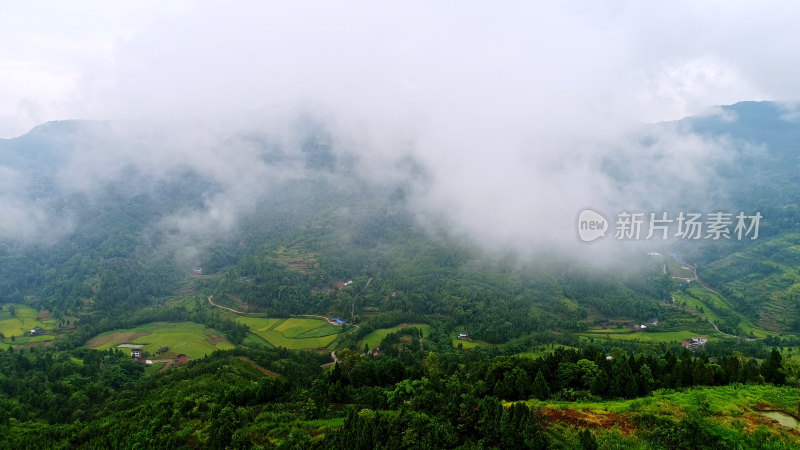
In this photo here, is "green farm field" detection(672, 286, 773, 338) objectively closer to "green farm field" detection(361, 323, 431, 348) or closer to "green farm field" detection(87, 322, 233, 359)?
"green farm field" detection(361, 323, 431, 348)

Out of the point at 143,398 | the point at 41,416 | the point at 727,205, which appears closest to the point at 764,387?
the point at 143,398

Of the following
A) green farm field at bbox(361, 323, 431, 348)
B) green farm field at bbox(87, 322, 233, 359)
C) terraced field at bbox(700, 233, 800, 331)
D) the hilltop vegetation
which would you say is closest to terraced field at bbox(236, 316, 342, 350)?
the hilltop vegetation

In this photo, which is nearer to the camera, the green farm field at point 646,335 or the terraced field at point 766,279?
the green farm field at point 646,335

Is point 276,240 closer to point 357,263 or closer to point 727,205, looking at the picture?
point 357,263

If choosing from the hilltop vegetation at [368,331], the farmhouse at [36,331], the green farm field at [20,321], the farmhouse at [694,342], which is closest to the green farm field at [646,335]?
the hilltop vegetation at [368,331]

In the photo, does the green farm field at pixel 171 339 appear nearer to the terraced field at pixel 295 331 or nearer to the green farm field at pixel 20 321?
the terraced field at pixel 295 331

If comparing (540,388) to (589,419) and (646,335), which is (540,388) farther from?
(646,335)
